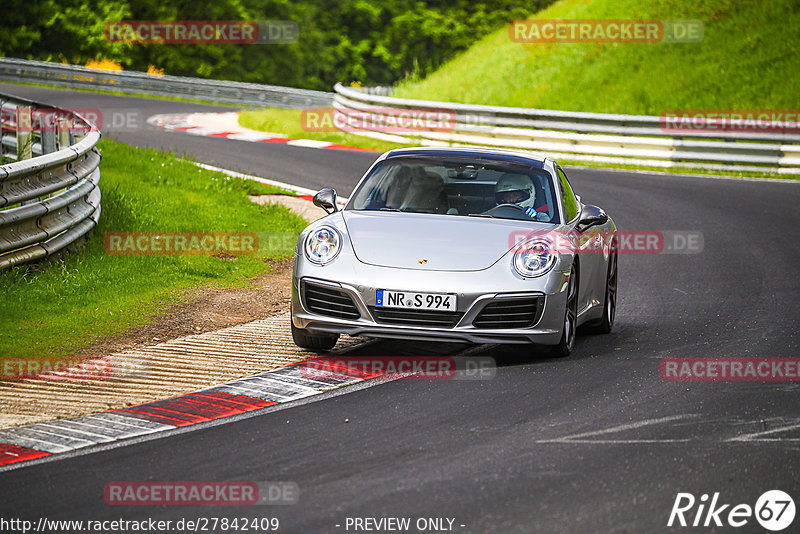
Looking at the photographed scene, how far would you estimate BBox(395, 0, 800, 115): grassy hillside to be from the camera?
1132 inches

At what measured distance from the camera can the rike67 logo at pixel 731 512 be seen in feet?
16.3

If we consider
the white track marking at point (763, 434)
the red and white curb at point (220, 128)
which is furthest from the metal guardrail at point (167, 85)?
the white track marking at point (763, 434)

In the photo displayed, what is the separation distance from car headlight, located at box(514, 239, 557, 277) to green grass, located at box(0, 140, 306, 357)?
308cm

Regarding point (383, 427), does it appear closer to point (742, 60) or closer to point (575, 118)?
point (575, 118)

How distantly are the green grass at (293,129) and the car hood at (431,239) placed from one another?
51.7ft

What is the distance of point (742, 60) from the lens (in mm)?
29766

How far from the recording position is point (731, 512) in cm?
508

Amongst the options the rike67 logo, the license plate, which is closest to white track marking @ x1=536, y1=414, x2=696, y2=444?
Answer: the rike67 logo

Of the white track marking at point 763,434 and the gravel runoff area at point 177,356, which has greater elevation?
the white track marking at point 763,434

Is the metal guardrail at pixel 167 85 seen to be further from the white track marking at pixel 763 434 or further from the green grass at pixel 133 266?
the white track marking at pixel 763 434

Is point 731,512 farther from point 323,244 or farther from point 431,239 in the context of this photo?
point 323,244

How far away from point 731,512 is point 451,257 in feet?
10.7

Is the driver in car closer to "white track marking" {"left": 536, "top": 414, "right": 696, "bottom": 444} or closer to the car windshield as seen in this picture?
the car windshield

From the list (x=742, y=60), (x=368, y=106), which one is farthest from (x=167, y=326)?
(x=742, y=60)
